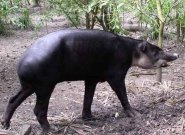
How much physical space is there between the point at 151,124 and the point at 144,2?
3564mm

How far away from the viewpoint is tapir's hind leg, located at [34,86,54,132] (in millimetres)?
4746

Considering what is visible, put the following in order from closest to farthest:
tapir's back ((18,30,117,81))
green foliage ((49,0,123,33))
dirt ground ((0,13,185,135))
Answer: tapir's back ((18,30,117,81)) → dirt ground ((0,13,185,135)) → green foliage ((49,0,123,33))

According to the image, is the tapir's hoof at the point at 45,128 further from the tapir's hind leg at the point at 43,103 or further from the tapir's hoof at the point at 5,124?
the tapir's hoof at the point at 5,124

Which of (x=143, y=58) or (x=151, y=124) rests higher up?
(x=143, y=58)

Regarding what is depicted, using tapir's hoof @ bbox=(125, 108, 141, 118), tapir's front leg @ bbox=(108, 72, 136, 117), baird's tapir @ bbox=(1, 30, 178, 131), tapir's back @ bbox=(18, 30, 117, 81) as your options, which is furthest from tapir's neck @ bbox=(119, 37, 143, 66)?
tapir's hoof @ bbox=(125, 108, 141, 118)

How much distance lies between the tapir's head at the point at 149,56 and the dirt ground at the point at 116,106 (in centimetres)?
54

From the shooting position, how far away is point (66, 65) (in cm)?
484

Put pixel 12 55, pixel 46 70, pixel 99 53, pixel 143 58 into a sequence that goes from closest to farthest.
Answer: pixel 46 70, pixel 99 53, pixel 143 58, pixel 12 55

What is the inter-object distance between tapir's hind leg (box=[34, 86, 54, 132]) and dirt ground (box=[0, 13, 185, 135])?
120 mm

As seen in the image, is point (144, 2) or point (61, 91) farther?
point (144, 2)

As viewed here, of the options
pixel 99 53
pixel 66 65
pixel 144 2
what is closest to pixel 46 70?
pixel 66 65

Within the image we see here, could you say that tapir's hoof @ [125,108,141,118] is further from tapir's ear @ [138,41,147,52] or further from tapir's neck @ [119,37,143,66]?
tapir's ear @ [138,41,147,52]

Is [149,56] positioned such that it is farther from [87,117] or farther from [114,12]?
[114,12]

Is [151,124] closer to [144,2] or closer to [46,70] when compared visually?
[46,70]
